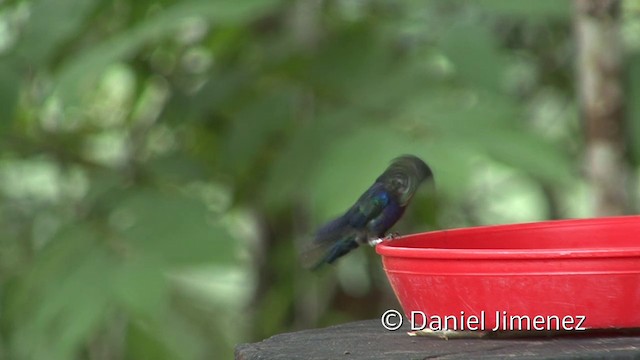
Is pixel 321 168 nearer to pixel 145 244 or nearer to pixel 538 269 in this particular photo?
pixel 145 244

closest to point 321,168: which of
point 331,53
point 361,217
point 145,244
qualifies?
point 145,244

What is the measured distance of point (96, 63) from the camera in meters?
3.20

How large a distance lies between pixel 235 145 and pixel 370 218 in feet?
6.12

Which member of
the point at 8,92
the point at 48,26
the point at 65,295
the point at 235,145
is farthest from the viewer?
the point at 235,145

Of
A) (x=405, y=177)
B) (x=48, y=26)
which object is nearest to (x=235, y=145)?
(x=48, y=26)

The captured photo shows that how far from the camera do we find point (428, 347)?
6.30 ft

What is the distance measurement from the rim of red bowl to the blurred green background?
0.80m

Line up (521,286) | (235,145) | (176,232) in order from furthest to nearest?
(235,145)
(176,232)
(521,286)

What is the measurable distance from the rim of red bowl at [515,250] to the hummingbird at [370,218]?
5.6 inches

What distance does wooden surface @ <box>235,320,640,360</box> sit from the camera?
1776 mm

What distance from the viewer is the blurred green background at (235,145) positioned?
332 centimetres

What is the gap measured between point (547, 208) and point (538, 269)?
133 inches

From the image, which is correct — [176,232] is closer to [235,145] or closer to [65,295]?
[65,295]
